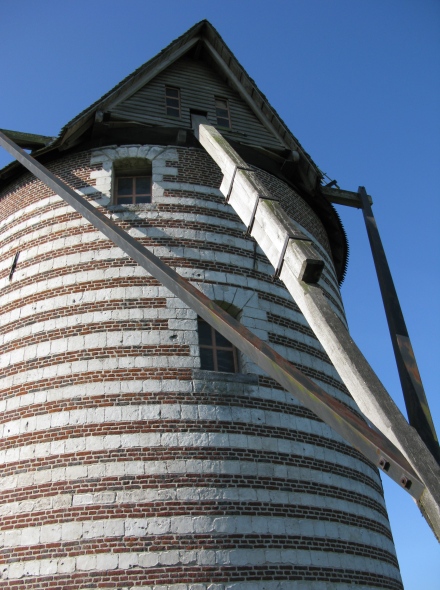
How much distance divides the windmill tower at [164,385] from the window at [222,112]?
401 millimetres

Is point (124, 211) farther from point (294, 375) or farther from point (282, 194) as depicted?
point (294, 375)

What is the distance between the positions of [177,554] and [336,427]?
3.14 meters

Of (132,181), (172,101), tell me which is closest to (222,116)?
(172,101)

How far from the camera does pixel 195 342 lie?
9172 millimetres

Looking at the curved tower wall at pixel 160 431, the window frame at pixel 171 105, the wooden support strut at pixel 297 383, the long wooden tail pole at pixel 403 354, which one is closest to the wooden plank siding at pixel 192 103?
the window frame at pixel 171 105

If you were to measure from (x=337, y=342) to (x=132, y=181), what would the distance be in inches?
254

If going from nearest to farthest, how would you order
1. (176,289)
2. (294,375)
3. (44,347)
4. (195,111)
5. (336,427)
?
(336,427) → (294,375) → (176,289) → (44,347) → (195,111)

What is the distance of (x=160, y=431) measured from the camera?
8.26 metres

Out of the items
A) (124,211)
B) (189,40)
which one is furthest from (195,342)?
(189,40)

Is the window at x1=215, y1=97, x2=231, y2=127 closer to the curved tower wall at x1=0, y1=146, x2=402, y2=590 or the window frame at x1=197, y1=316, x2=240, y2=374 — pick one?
the curved tower wall at x1=0, y1=146, x2=402, y2=590

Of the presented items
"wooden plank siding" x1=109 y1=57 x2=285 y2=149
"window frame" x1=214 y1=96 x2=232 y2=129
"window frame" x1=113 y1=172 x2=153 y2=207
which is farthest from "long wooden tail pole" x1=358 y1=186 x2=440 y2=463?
"window frame" x1=113 y1=172 x2=153 y2=207

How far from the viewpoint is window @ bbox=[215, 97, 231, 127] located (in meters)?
12.5

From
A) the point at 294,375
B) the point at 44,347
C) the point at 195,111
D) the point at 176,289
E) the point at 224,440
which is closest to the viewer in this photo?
the point at 294,375

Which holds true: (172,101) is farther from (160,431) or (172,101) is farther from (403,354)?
(160,431)
